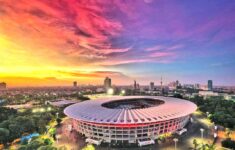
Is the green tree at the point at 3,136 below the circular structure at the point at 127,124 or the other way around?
below

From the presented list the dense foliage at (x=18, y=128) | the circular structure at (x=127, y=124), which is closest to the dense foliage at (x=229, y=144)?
the circular structure at (x=127, y=124)

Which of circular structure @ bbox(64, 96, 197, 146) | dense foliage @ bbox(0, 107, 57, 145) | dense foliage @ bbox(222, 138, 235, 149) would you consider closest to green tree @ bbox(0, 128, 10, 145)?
dense foliage @ bbox(0, 107, 57, 145)

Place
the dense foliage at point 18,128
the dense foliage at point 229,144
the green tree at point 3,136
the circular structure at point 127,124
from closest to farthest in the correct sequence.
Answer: the dense foliage at point 229,144
the circular structure at point 127,124
the green tree at point 3,136
the dense foliage at point 18,128

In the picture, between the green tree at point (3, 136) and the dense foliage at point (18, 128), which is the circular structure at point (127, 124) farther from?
the green tree at point (3, 136)

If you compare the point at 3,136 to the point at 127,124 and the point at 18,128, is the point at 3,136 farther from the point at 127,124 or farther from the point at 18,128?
the point at 127,124

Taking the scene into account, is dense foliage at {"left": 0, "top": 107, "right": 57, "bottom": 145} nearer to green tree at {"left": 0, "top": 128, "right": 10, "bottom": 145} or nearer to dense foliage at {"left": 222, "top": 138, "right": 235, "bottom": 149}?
green tree at {"left": 0, "top": 128, "right": 10, "bottom": 145}

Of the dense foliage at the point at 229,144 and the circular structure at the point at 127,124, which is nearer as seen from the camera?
the dense foliage at the point at 229,144

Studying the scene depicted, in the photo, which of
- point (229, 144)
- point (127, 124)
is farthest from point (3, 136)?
point (229, 144)

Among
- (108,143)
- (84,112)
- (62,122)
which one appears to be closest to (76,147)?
(108,143)

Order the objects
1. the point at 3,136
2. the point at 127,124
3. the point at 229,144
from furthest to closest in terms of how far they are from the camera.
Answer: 1. the point at 3,136
2. the point at 127,124
3. the point at 229,144

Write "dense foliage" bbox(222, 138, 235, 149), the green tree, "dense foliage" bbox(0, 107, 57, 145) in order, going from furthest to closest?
"dense foliage" bbox(0, 107, 57, 145)
the green tree
"dense foliage" bbox(222, 138, 235, 149)

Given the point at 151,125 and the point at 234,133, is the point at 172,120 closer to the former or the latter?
the point at 151,125
